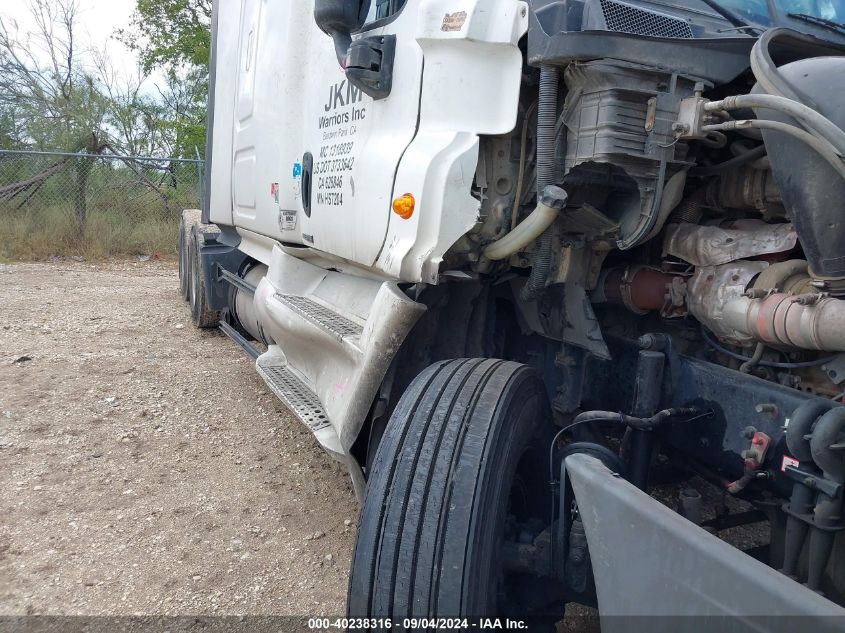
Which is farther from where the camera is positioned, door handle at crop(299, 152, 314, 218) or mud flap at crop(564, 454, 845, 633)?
door handle at crop(299, 152, 314, 218)

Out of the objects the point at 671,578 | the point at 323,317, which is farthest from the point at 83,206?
the point at 671,578

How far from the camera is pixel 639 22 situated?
81.8 inches

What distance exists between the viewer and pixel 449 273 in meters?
2.45

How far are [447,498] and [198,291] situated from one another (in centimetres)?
556

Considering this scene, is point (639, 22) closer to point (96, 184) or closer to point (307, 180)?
point (307, 180)

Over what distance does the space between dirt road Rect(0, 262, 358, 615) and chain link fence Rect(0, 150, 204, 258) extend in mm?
7377

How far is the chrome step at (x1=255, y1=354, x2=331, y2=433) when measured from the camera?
3.06 meters

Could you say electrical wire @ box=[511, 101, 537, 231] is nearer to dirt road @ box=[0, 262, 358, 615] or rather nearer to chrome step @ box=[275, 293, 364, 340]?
chrome step @ box=[275, 293, 364, 340]

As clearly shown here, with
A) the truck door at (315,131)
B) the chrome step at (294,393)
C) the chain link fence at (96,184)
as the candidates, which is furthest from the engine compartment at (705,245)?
the chain link fence at (96,184)

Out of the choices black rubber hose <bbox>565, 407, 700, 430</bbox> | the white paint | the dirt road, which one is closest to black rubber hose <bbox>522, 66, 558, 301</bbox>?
the white paint

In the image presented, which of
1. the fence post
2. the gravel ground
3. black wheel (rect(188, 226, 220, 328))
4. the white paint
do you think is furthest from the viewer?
the fence post

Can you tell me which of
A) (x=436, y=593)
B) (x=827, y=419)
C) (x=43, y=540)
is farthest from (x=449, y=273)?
(x=43, y=540)

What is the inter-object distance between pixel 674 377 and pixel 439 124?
116cm

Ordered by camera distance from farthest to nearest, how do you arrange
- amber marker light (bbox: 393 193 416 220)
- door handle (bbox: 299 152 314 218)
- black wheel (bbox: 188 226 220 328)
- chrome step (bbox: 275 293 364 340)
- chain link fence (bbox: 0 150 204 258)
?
chain link fence (bbox: 0 150 204 258), black wheel (bbox: 188 226 220 328), door handle (bbox: 299 152 314 218), chrome step (bbox: 275 293 364 340), amber marker light (bbox: 393 193 416 220)
